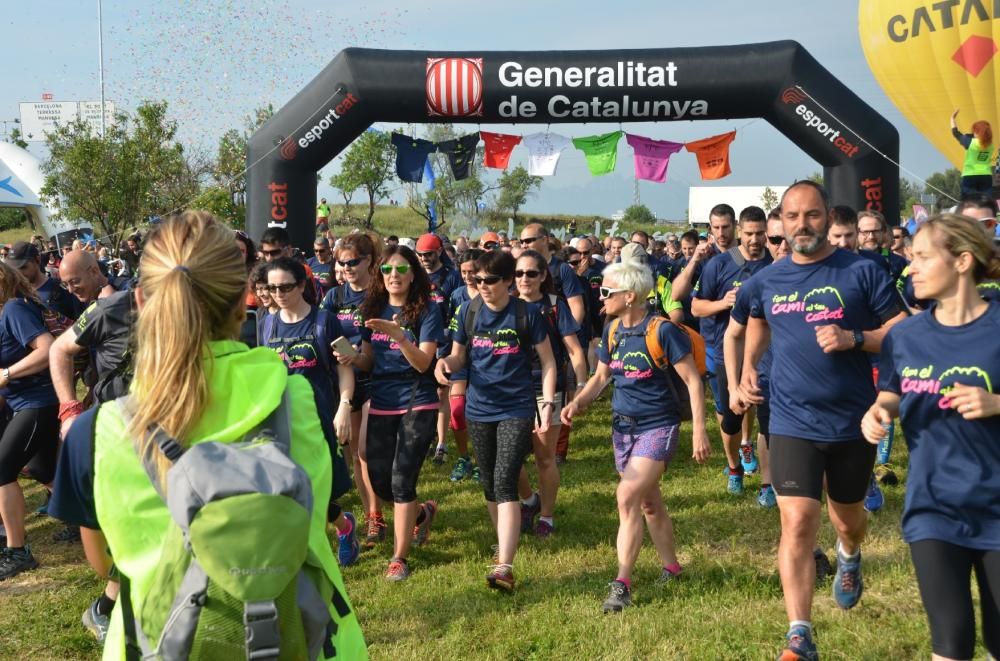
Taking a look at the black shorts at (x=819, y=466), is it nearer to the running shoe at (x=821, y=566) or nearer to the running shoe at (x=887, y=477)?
the running shoe at (x=821, y=566)

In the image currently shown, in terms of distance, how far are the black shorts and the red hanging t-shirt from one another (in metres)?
13.4

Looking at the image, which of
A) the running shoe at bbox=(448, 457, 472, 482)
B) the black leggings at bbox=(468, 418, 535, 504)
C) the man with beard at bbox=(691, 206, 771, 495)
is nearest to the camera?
the black leggings at bbox=(468, 418, 535, 504)

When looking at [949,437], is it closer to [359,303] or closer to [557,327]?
[557,327]

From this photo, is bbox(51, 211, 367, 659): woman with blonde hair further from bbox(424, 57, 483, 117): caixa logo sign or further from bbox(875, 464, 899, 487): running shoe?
bbox(424, 57, 483, 117): caixa logo sign

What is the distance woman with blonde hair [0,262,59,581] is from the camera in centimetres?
587

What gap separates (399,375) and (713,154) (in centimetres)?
1173

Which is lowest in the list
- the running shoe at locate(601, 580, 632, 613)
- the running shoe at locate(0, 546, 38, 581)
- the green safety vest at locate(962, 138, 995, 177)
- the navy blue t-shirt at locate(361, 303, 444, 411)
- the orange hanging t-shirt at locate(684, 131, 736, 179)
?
the running shoe at locate(0, 546, 38, 581)

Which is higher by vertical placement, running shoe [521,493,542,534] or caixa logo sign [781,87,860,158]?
caixa logo sign [781,87,860,158]

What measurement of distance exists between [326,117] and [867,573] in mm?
11241

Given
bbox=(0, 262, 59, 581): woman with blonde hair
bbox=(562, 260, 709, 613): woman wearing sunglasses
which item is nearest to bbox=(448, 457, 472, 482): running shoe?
bbox=(562, 260, 709, 613): woman wearing sunglasses

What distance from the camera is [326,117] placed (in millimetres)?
14094

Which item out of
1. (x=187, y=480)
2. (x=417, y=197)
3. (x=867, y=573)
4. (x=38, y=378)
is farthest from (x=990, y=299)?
(x=417, y=197)

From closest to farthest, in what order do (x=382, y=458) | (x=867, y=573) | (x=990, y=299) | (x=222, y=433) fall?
(x=222, y=433), (x=990, y=299), (x=867, y=573), (x=382, y=458)

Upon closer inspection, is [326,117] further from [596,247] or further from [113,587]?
[113,587]
